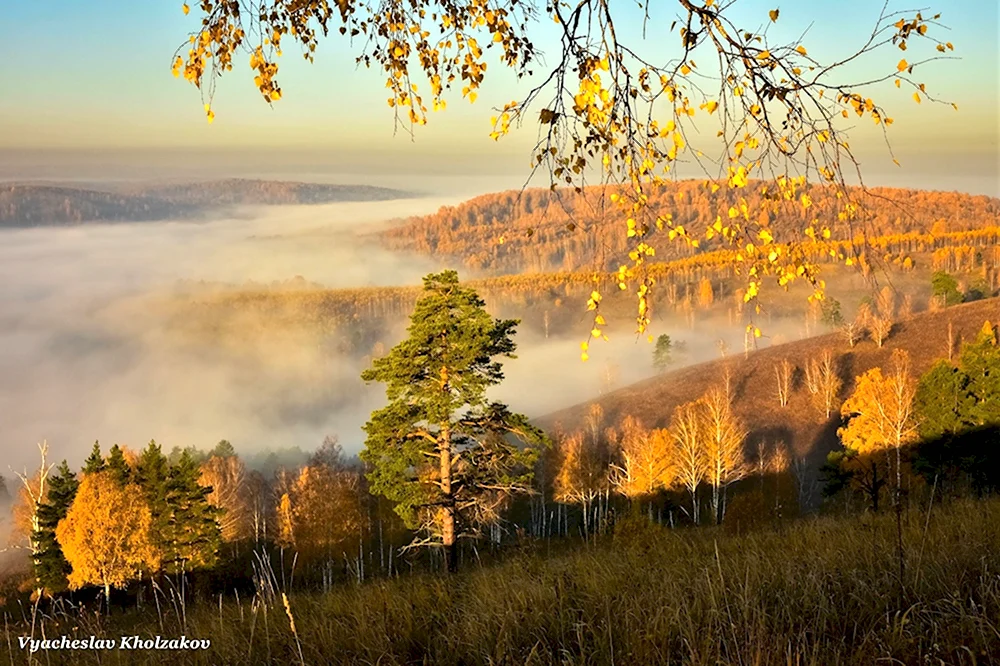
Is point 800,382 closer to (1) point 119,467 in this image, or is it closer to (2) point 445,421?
(1) point 119,467

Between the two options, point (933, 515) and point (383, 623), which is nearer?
point (383, 623)

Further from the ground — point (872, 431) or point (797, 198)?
point (797, 198)

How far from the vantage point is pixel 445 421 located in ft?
64.1

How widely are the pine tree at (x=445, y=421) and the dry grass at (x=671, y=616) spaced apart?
1359cm

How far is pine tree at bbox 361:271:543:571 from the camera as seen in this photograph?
63.6 ft

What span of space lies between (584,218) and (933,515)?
5461mm

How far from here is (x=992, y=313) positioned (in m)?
104

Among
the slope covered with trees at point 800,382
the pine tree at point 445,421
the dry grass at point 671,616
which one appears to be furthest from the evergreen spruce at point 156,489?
the slope covered with trees at point 800,382

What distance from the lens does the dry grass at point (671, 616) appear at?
321 centimetres

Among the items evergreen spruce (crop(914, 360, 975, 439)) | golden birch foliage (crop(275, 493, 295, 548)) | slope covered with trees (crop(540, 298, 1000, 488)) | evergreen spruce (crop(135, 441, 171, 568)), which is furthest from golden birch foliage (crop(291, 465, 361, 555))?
slope covered with trees (crop(540, 298, 1000, 488))

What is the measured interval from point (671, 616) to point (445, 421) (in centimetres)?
1619

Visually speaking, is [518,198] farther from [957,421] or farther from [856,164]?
[957,421]

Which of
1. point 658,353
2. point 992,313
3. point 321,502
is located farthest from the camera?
point 658,353

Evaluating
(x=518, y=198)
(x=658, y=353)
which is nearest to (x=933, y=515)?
(x=518, y=198)
